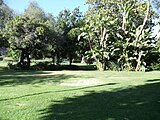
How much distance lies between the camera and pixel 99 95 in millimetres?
11297

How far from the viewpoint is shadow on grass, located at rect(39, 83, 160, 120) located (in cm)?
763

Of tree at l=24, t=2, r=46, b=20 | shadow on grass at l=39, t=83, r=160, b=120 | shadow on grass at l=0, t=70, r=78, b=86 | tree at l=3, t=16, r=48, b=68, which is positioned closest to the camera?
shadow on grass at l=39, t=83, r=160, b=120

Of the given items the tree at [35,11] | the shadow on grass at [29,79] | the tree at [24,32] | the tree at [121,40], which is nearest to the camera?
the shadow on grass at [29,79]

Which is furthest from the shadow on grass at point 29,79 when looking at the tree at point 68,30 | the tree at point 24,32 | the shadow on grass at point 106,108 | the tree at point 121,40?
the tree at point 68,30

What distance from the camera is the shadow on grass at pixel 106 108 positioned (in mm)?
7633

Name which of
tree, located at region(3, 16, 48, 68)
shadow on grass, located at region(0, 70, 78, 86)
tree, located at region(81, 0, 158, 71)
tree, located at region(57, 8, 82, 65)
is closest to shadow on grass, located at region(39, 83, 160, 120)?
shadow on grass, located at region(0, 70, 78, 86)

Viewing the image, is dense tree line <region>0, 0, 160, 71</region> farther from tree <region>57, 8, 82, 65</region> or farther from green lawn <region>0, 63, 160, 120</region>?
green lawn <region>0, 63, 160, 120</region>

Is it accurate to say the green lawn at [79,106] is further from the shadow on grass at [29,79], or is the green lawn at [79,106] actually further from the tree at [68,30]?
the tree at [68,30]

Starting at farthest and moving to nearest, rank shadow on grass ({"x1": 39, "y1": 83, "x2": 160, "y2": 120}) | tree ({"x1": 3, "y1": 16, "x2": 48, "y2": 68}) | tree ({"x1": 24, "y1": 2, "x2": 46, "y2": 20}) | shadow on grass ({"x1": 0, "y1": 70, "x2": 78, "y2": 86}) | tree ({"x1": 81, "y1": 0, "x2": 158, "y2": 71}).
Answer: tree ({"x1": 24, "y1": 2, "x2": 46, "y2": 20}), tree ({"x1": 3, "y1": 16, "x2": 48, "y2": 68}), tree ({"x1": 81, "y1": 0, "x2": 158, "y2": 71}), shadow on grass ({"x1": 0, "y1": 70, "x2": 78, "y2": 86}), shadow on grass ({"x1": 39, "y1": 83, "x2": 160, "y2": 120})

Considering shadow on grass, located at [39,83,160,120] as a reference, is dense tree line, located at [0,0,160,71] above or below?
above

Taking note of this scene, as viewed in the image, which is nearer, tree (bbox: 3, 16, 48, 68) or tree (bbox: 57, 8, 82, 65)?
tree (bbox: 3, 16, 48, 68)

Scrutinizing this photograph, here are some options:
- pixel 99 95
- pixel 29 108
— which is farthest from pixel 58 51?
pixel 29 108

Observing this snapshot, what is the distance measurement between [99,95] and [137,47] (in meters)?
20.1

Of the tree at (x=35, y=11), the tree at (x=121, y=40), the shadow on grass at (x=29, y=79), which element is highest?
the tree at (x=35, y=11)
